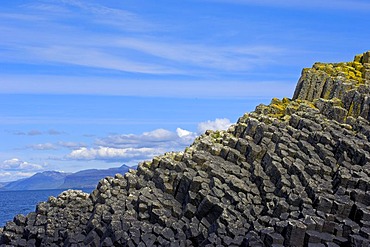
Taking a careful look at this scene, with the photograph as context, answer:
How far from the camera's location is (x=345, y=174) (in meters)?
23.1

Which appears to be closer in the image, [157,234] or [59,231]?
[157,234]

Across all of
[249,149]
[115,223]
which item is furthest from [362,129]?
[115,223]

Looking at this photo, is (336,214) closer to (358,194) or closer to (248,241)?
(358,194)

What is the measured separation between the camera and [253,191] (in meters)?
24.2

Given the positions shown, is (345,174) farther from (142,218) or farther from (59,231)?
(59,231)

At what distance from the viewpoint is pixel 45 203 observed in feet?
99.4

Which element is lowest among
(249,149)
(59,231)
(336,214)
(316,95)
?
(59,231)

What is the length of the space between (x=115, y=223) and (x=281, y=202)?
19.2 feet

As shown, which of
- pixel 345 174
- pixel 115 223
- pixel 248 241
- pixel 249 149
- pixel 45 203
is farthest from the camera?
pixel 45 203

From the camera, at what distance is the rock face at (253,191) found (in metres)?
21.8

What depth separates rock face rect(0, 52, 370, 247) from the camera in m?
21.8

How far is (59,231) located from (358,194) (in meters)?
11.4

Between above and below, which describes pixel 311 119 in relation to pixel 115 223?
above

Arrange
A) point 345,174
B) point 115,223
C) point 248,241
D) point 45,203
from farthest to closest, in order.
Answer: point 45,203 → point 115,223 → point 345,174 → point 248,241
